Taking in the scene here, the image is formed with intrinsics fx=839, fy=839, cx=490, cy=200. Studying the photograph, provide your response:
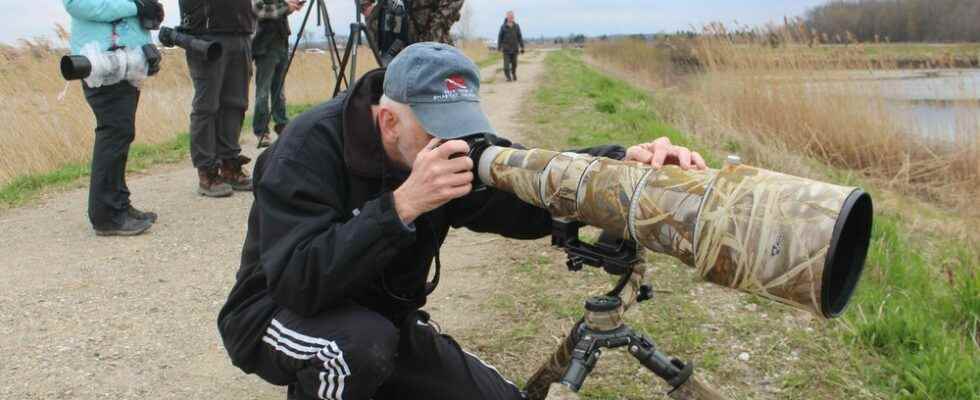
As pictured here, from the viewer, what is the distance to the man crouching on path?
1.95 metres

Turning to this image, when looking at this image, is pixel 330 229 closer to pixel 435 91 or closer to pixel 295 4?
pixel 435 91

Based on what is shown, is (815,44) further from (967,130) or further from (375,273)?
(375,273)

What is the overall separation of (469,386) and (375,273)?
68 cm

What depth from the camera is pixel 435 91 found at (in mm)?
2029

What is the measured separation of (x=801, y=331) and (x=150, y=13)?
12.9 feet

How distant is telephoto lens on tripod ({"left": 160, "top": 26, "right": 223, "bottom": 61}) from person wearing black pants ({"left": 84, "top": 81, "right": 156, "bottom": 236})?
0.58 meters

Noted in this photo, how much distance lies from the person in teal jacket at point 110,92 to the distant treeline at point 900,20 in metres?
7.11

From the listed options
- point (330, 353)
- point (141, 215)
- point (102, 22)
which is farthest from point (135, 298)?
point (330, 353)

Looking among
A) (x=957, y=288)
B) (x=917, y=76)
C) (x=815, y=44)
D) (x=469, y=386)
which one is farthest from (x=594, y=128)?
(x=469, y=386)

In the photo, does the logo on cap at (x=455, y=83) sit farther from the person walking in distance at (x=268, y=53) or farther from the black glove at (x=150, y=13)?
the person walking in distance at (x=268, y=53)

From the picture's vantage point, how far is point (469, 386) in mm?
2543

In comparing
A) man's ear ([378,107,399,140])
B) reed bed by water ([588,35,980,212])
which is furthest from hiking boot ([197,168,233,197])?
reed bed by water ([588,35,980,212])

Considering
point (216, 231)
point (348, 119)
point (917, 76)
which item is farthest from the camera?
point (917, 76)

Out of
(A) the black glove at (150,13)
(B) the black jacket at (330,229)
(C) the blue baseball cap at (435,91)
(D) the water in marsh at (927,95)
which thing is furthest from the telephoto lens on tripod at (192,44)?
(D) the water in marsh at (927,95)
